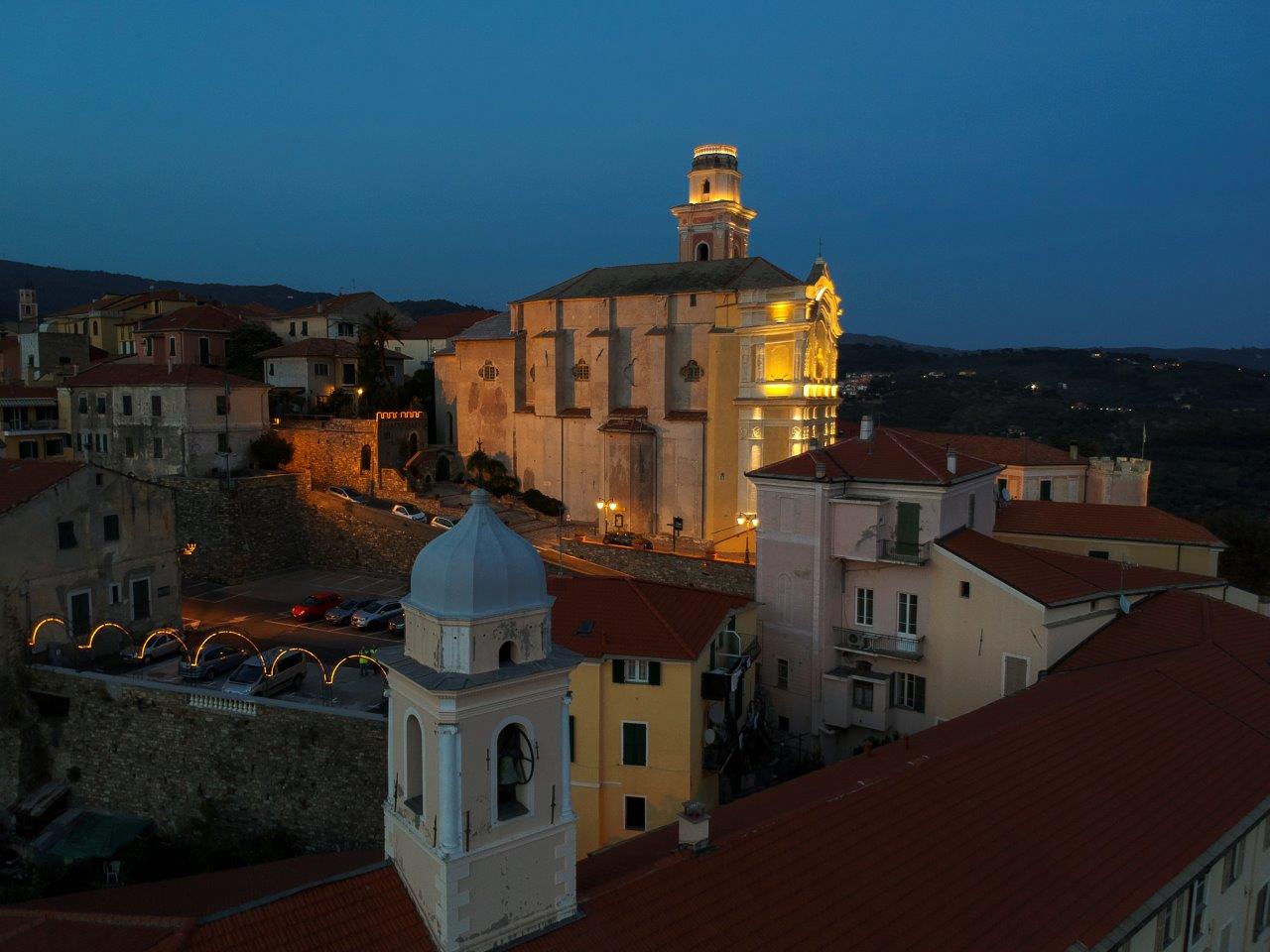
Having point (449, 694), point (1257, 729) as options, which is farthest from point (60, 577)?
point (1257, 729)

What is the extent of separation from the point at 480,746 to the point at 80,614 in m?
25.5

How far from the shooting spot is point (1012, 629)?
23.3m

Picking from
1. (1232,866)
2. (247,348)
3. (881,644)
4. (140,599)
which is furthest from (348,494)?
(1232,866)

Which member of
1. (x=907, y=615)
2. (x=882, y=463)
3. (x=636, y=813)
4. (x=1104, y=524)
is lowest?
(x=636, y=813)

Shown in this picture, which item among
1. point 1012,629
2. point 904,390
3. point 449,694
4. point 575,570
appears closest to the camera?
point 449,694

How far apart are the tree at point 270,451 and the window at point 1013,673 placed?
4062 centimetres

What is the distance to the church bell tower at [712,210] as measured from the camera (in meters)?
64.6

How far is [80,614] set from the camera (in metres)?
30.2

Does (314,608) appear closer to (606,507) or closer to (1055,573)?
(606,507)

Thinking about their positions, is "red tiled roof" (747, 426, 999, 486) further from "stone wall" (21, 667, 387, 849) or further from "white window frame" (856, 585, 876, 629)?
"stone wall" (21, 667, 387, 849)

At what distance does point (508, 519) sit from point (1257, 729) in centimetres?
3631

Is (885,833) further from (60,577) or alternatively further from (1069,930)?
(60,577)

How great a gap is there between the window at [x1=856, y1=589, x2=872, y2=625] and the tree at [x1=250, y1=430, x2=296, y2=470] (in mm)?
35688

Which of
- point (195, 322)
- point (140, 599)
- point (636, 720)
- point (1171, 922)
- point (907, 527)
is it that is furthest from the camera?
point (195, 322)
